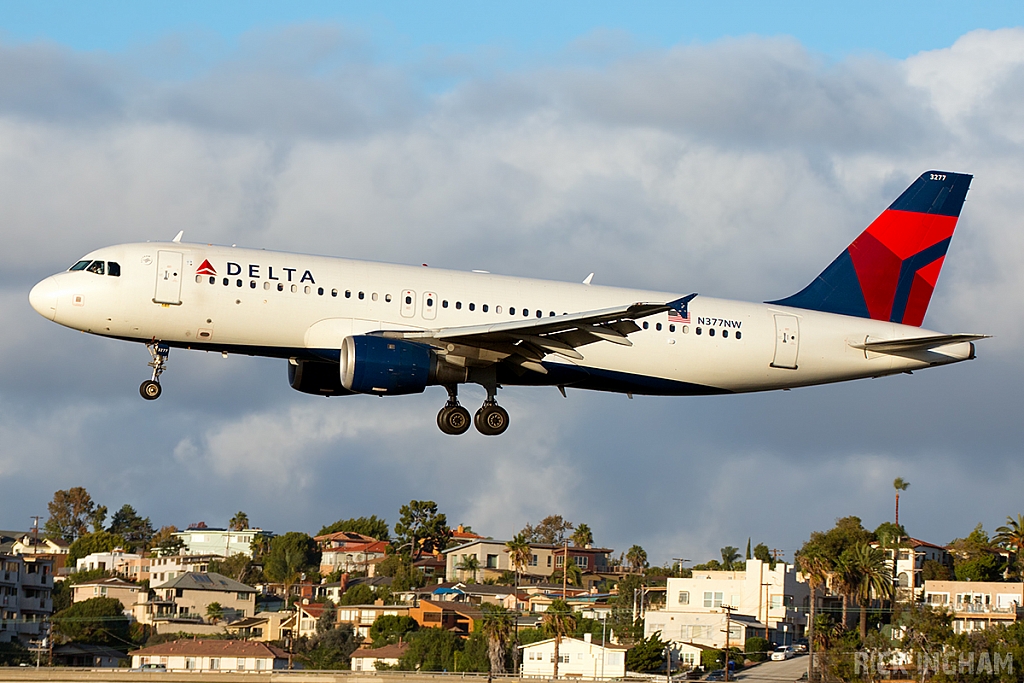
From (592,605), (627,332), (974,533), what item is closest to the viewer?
(627,332)

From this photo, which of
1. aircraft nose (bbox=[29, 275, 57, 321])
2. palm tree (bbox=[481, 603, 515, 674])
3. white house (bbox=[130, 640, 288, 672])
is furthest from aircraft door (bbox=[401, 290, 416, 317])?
palm tree (bbox=[481, 603, 515, 674])

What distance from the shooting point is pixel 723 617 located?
9644 cm

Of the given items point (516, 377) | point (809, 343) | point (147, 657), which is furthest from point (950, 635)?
point (147, 657)

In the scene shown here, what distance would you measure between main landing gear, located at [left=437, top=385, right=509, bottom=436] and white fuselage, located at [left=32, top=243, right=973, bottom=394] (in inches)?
49.4

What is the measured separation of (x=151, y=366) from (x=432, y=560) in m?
123

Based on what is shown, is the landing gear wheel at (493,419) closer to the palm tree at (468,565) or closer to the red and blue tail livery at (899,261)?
the red and blue tail livery at (899,261)

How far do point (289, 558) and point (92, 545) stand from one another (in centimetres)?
3594

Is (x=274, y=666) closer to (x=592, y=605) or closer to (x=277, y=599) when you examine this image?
(x=592, y=605)

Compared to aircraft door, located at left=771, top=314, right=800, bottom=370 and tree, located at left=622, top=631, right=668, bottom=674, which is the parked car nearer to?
tree, located at left=622, top=631, right=668, bottom=674

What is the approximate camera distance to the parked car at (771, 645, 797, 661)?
92062 mm

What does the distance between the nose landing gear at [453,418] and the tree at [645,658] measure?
4585cm

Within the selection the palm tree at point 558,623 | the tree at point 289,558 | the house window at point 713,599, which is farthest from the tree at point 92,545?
the palm tree at point 558,623

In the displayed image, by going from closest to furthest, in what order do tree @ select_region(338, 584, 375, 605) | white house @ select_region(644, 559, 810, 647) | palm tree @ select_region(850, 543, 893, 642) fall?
white house @ select_region(644, 559, 810, 647) → palm tree @ select_region(850, 543, 893, 642) → tree @ select_region(338, 584, 375, 605)

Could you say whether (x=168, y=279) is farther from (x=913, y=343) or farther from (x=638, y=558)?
(x=638, y=558)
